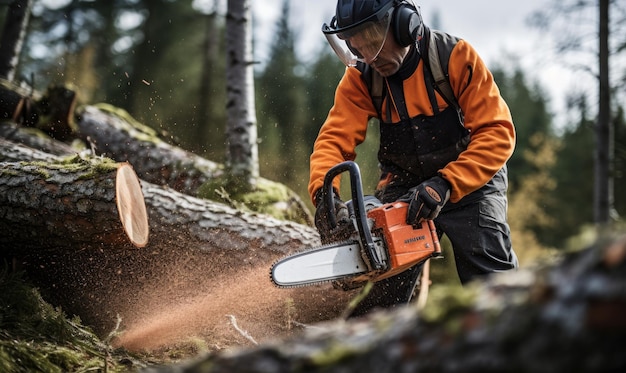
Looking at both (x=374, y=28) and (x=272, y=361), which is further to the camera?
(x=374, y=28)

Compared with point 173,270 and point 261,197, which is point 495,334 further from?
point 261,197

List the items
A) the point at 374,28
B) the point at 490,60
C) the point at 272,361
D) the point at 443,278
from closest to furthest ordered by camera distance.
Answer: the point at 272,361
the point at 374,28
the point at 443,278
the point at 490,60

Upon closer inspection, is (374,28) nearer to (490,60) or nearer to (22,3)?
(22,3)

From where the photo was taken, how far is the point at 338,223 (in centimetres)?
310

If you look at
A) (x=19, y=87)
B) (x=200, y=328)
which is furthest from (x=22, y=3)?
(x=200, y=328)

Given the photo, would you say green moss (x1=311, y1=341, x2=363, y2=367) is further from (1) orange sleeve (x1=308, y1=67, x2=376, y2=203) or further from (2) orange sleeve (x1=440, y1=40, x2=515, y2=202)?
(1) orange sleeve (x1=308, y1=67, x2=376, y2=203)

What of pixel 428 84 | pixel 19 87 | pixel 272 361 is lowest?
pixel 272 361

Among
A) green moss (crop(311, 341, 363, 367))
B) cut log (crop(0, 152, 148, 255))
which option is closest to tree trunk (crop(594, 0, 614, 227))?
cut log (crop(0, 152, 148, 255))

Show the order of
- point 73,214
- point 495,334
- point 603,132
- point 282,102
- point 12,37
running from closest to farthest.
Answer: point 495,334
point 73,214
point 603,132
point 12,37
point 282,102

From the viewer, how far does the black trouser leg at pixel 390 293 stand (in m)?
3.56

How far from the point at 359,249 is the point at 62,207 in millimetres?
1925

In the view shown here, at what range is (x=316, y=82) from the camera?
30094 millimetres

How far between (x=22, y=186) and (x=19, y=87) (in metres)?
3.82

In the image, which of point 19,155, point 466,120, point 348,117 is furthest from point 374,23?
point 19,155
